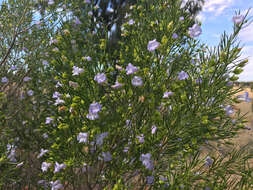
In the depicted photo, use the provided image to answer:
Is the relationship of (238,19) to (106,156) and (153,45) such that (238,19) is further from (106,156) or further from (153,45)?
(106,156)

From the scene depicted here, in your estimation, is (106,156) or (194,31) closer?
(106,156)

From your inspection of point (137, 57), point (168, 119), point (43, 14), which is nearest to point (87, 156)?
point (168, 119)

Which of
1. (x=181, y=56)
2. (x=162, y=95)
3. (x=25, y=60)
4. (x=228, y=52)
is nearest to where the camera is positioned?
(x=228, y=52)

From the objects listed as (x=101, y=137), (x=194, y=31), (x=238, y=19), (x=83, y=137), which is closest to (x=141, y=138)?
(x=101, y=137)

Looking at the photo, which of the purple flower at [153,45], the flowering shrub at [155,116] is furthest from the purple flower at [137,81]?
the purple flower at [153,45]

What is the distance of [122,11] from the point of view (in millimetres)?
7469

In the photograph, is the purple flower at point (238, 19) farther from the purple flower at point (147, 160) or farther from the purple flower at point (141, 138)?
the purple flower at point (147, 160)

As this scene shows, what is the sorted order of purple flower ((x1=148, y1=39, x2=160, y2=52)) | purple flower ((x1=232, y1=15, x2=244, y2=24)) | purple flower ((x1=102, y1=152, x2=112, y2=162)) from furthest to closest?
purple flower ((x1=102, y1=152, x2=112, y2=162)) → purple flower ((x1=148, y1=39, x2=160, y2=52)) → purple flower ((x1=232, y1=15, x2=244, y2=24))

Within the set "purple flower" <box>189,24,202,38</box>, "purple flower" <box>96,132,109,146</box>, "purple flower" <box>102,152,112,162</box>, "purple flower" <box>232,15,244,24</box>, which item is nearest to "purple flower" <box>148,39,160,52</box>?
"purple flower" <box>189,24,202,38</box>

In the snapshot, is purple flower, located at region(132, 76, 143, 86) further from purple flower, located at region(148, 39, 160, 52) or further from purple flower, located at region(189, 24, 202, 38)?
purple flower, located at region(189, 24, 202, 38)

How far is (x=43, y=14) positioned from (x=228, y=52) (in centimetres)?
384

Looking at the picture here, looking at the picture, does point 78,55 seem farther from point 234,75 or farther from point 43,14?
point 234,75

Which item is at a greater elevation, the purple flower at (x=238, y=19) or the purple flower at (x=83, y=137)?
the purple flower at (x=238, y=19)

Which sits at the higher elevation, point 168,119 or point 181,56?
point 181,56
